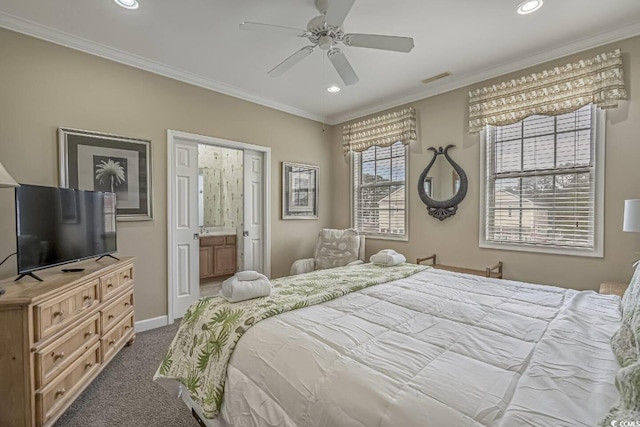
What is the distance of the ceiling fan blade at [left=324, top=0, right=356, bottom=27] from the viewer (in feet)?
5.66

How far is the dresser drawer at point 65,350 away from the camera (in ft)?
5.16

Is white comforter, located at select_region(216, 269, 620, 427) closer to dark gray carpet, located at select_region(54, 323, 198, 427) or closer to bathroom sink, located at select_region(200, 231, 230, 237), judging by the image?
dark gray carpet, located at select_region(54, 323, 198, 427)

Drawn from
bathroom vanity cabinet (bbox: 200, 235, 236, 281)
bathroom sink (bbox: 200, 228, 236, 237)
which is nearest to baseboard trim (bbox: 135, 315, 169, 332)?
bathroom vanity cabinet (bbox: 200, 235, 236, 281)

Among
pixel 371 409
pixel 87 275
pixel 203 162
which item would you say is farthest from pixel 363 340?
pixel 203 162

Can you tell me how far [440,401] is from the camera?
0.83 meters

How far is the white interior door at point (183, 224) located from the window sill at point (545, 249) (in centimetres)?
338

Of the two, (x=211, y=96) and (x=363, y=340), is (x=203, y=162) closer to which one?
(x=211, y=96)

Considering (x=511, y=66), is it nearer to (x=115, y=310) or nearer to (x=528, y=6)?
(x=528, y=6)

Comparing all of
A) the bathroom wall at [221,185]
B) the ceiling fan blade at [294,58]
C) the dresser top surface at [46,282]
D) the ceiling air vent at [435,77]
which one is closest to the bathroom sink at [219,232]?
the bathroom wall at [221,185]

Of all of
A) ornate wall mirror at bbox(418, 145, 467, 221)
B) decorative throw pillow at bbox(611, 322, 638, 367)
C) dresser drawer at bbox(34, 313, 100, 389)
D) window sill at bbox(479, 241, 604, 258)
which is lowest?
dresser drawer at bbox(34, 313, 100, 389)

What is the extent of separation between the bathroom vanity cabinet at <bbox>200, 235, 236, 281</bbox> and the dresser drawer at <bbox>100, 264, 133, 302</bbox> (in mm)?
2471

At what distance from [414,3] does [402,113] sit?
6.02 feet

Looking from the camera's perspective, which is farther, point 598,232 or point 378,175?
point 378,175

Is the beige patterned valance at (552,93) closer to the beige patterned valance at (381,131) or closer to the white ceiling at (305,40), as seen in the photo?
the white ceiling at (305,40)
